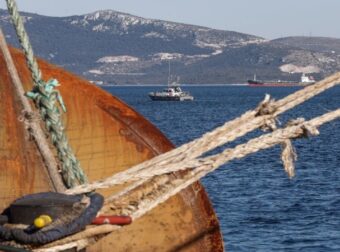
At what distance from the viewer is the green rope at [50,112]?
5.71 metres

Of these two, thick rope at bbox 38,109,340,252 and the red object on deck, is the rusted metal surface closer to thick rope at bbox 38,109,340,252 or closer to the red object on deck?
thick rope at bbox 38,109,340,252

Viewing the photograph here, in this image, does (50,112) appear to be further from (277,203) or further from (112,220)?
(277,203)

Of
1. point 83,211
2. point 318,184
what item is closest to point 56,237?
point 83,211

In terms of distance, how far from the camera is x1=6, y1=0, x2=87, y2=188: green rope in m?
5.71

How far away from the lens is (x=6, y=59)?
6.01 meters

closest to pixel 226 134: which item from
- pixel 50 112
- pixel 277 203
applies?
pixel 50 112

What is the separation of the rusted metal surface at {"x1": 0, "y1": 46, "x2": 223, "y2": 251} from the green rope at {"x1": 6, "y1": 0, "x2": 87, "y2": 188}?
70cm

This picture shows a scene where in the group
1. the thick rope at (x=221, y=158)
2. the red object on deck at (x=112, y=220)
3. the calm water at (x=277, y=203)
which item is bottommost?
the calm water at (x=277, y=203)

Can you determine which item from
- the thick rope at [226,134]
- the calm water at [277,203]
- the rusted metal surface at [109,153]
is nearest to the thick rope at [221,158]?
the thick rope at [226,134]

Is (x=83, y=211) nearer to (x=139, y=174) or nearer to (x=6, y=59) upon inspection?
(x=139, y=174)

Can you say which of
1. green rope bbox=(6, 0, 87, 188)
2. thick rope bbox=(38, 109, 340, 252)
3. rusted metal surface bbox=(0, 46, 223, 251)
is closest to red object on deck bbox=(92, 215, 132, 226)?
thick rope bbox=(38, 109, 340, 252)

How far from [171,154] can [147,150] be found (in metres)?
1.28

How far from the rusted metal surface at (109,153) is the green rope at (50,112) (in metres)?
0.70

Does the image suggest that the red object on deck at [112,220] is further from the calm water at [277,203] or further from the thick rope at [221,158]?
the calm water at [277,203]
